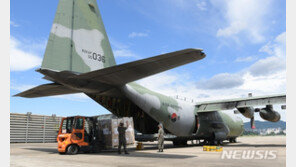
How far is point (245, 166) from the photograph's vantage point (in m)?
7.89

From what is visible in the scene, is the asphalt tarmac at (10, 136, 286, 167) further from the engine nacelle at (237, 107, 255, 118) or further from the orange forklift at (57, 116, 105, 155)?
the engine nacelle at (237, 107, 255, 118)

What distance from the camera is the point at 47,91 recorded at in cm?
1384

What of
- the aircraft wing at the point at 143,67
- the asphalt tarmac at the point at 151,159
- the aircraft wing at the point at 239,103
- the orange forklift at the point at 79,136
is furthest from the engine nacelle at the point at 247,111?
the aircraft wing at the point at 143,67

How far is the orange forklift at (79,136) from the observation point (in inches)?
481

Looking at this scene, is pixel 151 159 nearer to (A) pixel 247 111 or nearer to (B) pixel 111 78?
(B) pixel 111 78

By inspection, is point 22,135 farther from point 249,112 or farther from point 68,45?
point 249,112

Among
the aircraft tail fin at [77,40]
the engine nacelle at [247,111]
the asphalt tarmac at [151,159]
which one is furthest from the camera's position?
the engine nacelle at [247,111]

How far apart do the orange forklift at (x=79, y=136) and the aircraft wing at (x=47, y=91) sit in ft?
5.27

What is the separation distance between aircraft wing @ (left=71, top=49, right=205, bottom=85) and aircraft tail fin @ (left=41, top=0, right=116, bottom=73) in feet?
3.58

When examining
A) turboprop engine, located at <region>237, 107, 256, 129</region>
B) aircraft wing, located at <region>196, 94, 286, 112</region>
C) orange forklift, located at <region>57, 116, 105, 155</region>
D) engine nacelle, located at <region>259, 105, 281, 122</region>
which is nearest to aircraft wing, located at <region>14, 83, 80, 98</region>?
orange forklift, located at <region>57, 116, 105, 155</region>

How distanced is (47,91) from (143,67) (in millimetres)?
6771

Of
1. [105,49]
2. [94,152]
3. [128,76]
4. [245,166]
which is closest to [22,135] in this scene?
[94,152]

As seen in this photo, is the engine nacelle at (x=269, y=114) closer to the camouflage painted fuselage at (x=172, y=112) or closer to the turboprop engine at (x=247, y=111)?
the turboprop engine at (x=247, y=111)

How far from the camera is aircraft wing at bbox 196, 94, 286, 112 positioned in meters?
17.3
